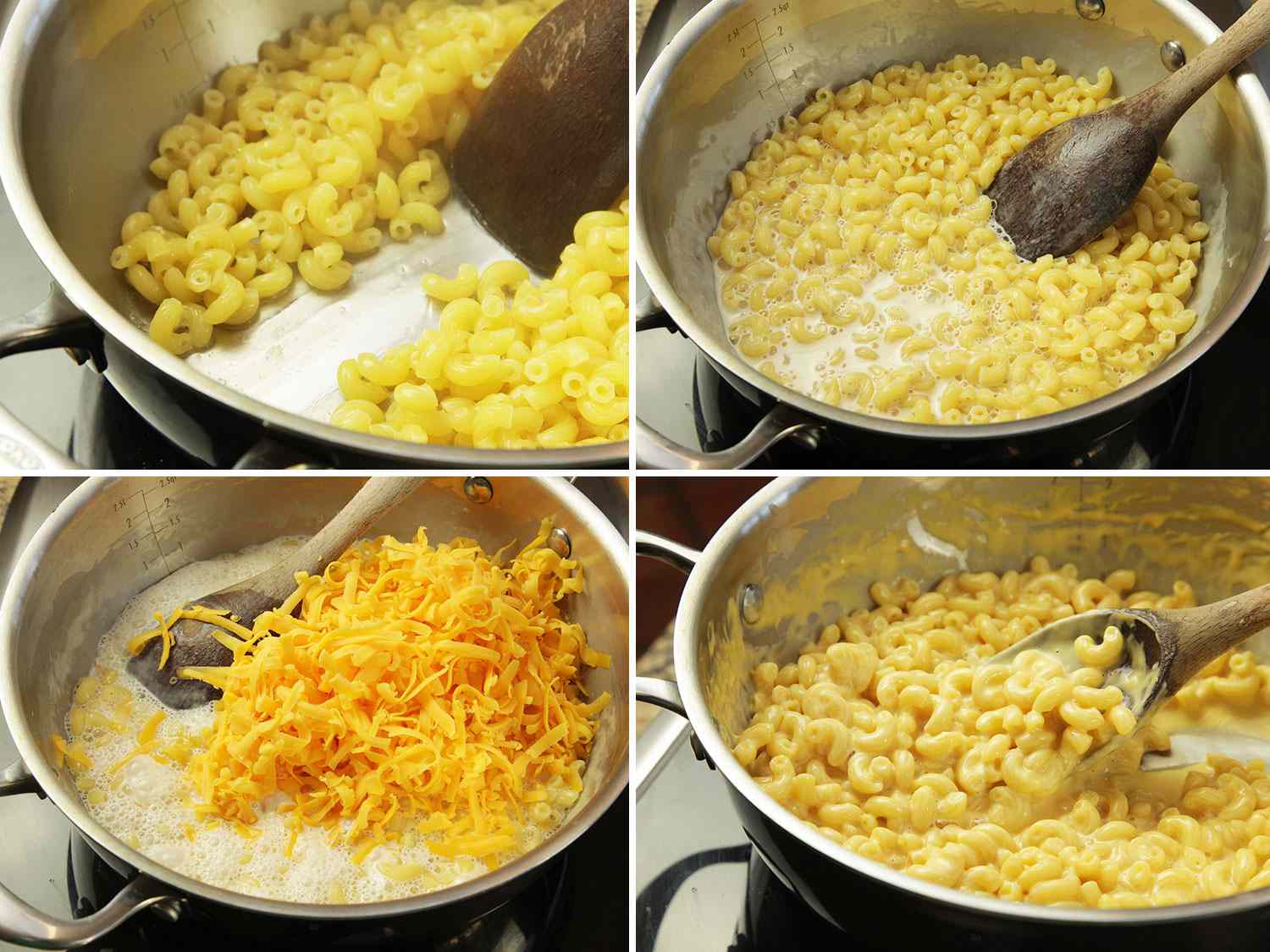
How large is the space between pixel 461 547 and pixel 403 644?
0.12m

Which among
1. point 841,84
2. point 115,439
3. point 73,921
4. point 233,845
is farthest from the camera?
point 841,84

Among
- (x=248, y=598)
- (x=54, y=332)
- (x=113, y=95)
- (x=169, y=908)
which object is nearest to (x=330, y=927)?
(x=169, y=908)

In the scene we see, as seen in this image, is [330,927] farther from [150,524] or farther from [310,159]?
[310,159]

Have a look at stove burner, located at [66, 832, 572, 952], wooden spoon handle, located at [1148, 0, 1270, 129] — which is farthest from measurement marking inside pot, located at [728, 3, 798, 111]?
stove burner, located at [66, 832, 572, 952]

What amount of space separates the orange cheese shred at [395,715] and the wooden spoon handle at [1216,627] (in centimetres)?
42

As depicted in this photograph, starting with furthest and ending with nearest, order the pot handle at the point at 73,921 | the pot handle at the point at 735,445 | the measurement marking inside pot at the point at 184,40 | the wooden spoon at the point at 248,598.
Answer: the measurement marking inside pot at the point at 184,40, the wooden spoon at the point at 248,598, the pot handle at the point at 735,445, the pot handle at the point at 73,921

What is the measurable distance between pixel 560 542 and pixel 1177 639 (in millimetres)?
451

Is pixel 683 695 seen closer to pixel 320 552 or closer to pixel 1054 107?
pixel 320 552

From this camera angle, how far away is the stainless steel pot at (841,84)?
75cm

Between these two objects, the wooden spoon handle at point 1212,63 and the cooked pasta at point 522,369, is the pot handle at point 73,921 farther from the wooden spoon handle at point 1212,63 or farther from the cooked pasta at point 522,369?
the wooden spoon handle at point 1212,63

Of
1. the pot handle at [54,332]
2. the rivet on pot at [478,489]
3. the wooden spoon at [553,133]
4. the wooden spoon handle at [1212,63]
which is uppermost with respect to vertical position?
the pot handle at [54,332]

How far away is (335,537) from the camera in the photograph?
902 mm

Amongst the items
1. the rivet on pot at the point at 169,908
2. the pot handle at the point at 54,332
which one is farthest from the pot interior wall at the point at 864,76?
the rivet on pot at the point at 169,908

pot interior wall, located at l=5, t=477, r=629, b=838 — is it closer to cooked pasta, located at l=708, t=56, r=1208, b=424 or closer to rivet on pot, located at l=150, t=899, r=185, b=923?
rivet on pot, located at l=150, t=899, r=185, b=923
